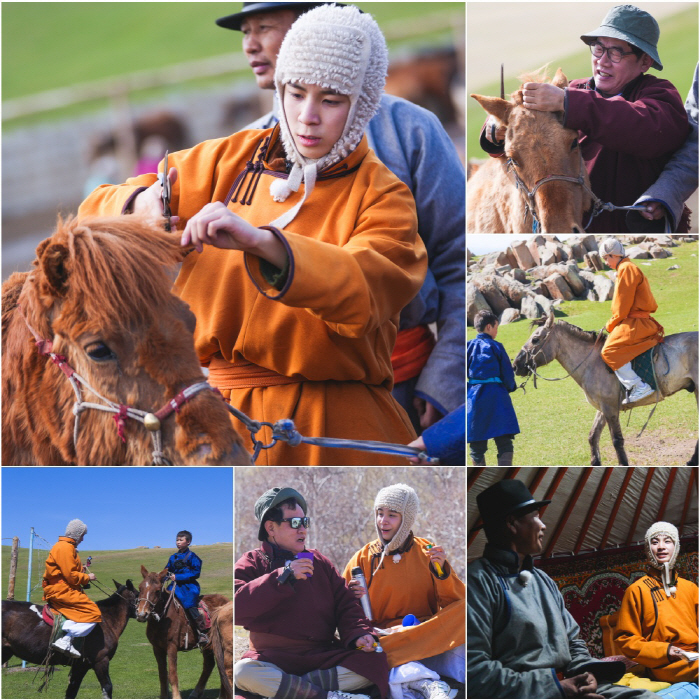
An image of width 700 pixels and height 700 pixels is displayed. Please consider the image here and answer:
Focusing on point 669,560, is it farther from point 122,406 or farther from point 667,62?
point 122,406

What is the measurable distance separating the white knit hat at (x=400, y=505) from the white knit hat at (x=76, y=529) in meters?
1.27

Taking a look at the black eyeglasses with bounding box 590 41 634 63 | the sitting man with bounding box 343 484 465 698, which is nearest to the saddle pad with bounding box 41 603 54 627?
the sitting man with bounding box 343 484 465 698

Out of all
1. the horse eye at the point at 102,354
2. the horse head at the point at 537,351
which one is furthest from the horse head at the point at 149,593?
the horse head at the point at 537,351

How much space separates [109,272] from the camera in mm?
3020

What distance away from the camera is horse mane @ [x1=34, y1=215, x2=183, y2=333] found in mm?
3014

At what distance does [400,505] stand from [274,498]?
53 centimetres

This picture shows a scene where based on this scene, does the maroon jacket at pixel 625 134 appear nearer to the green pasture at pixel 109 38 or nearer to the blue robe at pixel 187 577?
the green pasture at pixel 109 38

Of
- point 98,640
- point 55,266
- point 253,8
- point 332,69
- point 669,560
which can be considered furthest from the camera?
point 669,560

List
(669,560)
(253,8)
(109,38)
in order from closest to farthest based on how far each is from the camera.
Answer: (253,8) → (109,38) → (669,560)

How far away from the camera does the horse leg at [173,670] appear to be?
153 inches

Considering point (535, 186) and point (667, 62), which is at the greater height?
point (667, 62)

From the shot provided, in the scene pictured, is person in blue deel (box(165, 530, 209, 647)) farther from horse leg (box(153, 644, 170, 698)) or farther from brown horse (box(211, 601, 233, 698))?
horse leg (box(153, 644, 170, 698))

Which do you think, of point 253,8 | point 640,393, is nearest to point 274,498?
point 640,393

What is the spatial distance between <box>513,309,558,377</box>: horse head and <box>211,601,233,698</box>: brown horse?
5.23ft
